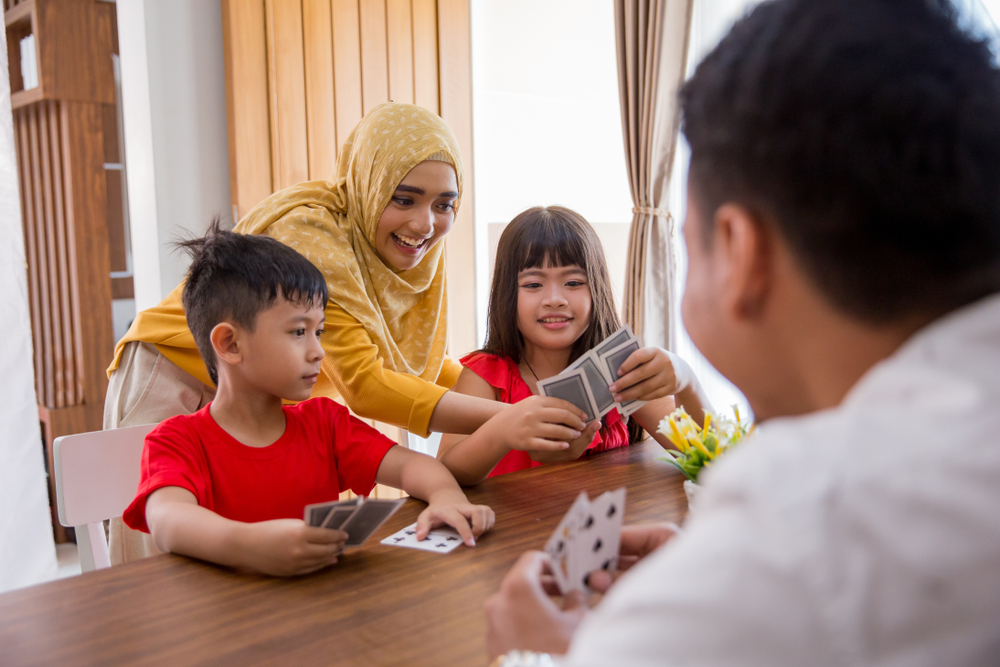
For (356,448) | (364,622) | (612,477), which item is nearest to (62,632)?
(364,622)

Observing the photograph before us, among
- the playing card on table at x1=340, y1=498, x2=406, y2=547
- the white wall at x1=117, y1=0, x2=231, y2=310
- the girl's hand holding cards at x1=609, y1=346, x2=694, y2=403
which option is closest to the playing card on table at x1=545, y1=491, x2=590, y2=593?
the playing card on table at x1=340, y1=498, x2=406, y2=547

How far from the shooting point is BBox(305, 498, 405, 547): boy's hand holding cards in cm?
104

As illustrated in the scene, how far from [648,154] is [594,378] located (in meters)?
1.79

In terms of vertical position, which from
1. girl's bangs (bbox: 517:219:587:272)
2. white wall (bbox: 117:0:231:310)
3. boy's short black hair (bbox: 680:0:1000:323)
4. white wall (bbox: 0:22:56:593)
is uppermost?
white wall (bbox: 117:0:231:310)

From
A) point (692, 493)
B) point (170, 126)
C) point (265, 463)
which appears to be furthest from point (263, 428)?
point (170, 126)

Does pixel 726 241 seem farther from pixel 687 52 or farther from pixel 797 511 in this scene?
pixel 687 52

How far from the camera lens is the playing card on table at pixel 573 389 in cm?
149

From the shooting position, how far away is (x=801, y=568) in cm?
38

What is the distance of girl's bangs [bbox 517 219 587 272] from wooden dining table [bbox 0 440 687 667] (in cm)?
96

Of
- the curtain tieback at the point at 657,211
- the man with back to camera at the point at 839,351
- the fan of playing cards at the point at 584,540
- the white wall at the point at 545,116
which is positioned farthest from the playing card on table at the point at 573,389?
the white wall at the point at 545,116

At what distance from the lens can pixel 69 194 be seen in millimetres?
3787

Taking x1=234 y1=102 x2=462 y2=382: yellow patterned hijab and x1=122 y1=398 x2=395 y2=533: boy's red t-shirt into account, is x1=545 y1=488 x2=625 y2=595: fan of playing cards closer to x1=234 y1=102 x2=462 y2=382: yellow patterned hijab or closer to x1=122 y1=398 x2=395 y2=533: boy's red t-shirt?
x1=122 y1=398 x2=395 y2=533: boy's red t-shirt

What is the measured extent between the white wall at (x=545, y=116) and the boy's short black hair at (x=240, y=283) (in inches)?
102

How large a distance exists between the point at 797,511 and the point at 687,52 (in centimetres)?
286
